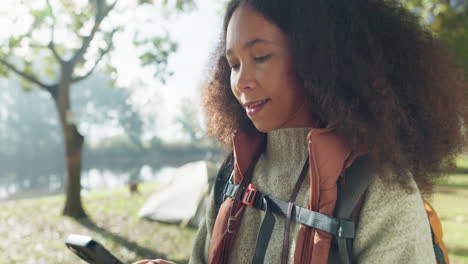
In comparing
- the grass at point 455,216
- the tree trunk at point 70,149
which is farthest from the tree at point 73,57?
the grass at point 455,216

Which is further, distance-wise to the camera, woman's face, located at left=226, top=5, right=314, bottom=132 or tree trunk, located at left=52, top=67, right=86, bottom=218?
tree trunk, located at left=52, top=67, right=86, bottom=218

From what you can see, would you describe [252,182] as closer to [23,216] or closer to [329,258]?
[329,258]

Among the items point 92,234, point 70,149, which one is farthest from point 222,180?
point 70,149

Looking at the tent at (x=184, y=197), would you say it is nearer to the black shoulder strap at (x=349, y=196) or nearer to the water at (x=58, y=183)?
the black shoulder strap at (x=349, y=196)

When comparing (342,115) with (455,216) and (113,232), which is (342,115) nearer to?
(113,232)

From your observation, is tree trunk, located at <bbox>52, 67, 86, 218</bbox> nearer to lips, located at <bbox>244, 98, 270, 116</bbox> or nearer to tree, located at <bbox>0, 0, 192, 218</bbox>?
tree, located at <bbox>0, 0, 192, 218</bbox>

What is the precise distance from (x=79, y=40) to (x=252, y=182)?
8269mm

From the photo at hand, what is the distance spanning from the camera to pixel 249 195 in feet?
4.45

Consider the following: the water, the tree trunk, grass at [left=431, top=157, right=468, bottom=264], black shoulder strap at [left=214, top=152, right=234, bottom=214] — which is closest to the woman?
black shoulder strap at [left=214, top=152, right=234, bottom=214]

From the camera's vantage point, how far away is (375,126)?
114 centimetres

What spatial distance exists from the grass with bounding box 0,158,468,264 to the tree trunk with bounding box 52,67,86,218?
0.30 metres

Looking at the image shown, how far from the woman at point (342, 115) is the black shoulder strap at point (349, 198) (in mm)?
20

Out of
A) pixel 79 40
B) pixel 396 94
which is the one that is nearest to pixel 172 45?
pixel 79 40

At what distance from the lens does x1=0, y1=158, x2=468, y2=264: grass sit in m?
5.33
